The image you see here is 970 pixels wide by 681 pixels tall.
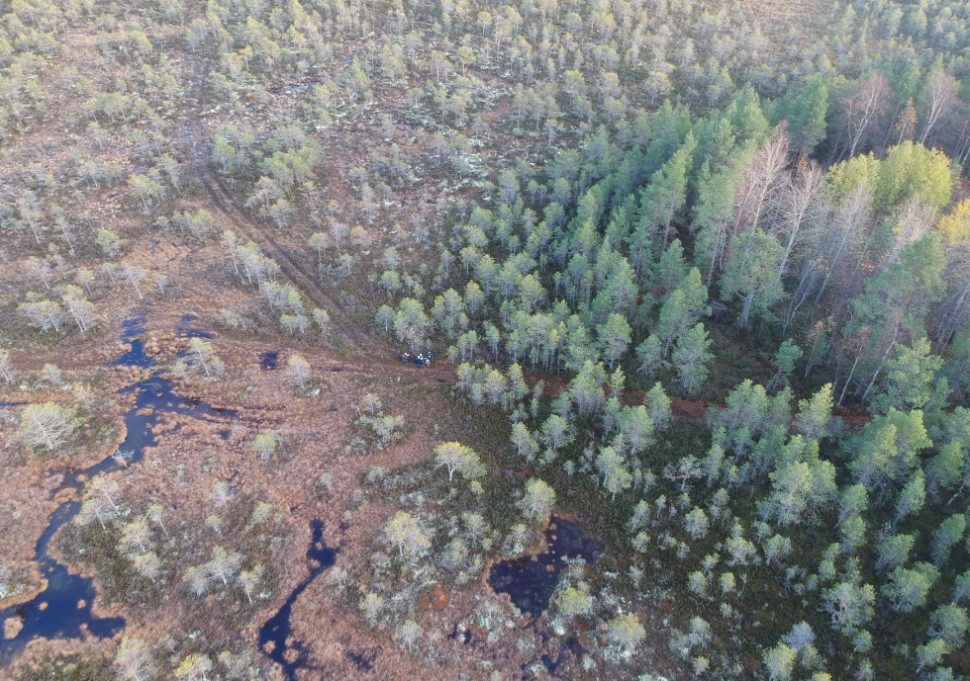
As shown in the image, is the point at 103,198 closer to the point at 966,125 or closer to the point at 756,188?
the point at 756,188

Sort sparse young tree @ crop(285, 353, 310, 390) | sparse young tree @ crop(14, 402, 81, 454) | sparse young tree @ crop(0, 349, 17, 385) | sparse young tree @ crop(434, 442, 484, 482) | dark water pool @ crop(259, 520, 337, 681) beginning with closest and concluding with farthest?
dark water pool @ crop(259, 520, 337, 681) → sparse young tree @ crop(434, 442, 484, 482) → sparse young tree @ crop(14, 402, 81, 454) → sparse young tree @ crop(0, 349, 17, 385) → sparse young tree @ crop(285, 353, 310, 390)

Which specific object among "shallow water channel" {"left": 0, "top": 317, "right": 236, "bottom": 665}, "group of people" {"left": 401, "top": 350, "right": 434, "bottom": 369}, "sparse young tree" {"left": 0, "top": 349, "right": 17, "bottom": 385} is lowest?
"shallow water channel" {"left": 0, "top": 317, "right": 236, "bottom": 665}

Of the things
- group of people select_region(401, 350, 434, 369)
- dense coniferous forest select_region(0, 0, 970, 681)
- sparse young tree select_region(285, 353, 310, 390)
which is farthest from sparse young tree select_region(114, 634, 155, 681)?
group of people select_region(401, 350, 434, 369)

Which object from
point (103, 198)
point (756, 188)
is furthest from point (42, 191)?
point (756, 188)

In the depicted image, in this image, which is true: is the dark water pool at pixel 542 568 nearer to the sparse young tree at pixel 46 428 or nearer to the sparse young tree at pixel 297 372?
the sparse young tree at pixel 297 372

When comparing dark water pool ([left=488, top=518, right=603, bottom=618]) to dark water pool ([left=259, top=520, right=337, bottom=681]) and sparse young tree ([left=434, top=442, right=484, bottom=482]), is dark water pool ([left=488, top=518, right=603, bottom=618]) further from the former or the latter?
dark water pool ([left=259, top=520, right=337, bottom=681])

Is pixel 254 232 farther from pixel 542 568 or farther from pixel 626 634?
pixel 626 634

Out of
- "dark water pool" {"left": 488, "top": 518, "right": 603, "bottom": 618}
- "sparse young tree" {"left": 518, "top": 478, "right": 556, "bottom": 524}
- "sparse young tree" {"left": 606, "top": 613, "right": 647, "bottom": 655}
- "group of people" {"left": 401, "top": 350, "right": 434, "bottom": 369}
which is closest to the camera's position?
"sparse young tree" {"left": 606, "top": 613, "right": 647, "bottom": 655}
